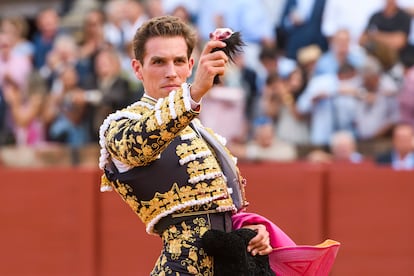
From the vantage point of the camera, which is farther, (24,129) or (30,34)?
(30,34)

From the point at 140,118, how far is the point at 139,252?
5.13m

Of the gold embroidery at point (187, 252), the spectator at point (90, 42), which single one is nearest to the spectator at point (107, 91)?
the spectator at point (90, 42)

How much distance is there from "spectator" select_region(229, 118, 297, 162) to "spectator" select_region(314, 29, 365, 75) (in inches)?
22.8

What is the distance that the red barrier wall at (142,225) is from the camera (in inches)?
320

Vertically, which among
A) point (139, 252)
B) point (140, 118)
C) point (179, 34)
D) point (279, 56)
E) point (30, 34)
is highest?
point (30, 34)

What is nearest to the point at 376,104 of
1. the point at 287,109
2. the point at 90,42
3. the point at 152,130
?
the point at 287,109

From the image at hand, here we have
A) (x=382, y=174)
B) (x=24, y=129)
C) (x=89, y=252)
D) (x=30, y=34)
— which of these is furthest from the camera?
(x=30, y=34)

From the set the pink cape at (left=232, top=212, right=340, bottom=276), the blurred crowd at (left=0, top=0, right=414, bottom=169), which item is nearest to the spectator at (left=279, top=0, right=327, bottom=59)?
the blurred crowd at (left=0, top=0, right=414, bottom=169)

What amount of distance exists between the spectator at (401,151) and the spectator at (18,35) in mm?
3594

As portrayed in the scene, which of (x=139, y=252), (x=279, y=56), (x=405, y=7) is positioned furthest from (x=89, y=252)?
(x=405, y=7)

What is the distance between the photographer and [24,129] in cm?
960

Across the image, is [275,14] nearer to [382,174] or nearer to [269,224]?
[382,174]

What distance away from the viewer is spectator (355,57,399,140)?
8078mm

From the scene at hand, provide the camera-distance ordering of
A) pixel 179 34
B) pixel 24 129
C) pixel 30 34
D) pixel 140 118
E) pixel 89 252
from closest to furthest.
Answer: pixel 140 118
pixel 179 34
pixel 89 252
pixel 24 129
pixel 30 34
